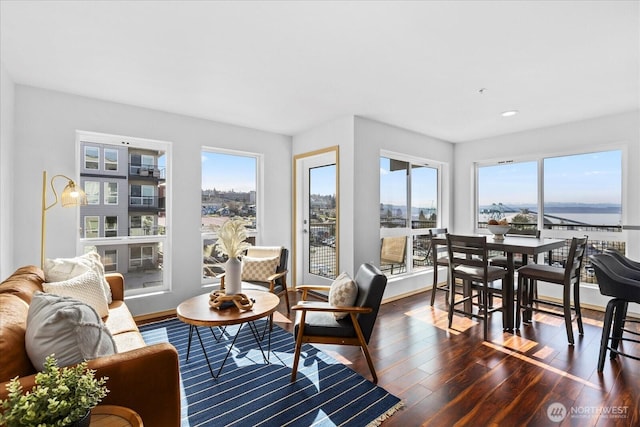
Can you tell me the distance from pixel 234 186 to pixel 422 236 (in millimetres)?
3134

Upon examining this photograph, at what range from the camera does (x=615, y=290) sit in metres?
2.42

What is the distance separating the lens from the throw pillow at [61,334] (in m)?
1.34

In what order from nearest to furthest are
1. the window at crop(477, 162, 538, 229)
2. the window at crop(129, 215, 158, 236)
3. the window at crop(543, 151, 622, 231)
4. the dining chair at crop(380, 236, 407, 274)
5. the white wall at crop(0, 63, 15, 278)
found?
the white wall at crop(0, 63, 15, 278) → the window at crop(129, 215, 158, 236) → the window at crop(543, 151, 622, 231) → the dining chair at crop(380, 236, 407, 274) → the window at crop(477, 162, 538, 229)

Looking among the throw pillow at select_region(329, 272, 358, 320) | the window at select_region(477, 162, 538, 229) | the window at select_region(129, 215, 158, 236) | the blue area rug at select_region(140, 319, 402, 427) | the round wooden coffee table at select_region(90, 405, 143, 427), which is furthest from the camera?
the window at select_region(477, 162, 538, 229)

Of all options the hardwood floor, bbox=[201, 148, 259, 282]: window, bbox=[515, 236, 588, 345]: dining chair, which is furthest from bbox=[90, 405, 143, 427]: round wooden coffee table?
bbox=[515, 236, 588, 345]: dining chair

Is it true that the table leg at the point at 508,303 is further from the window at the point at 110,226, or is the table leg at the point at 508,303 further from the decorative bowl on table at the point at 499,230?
the window at the point at 110,226

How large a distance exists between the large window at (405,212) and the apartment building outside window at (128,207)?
9.75 feet

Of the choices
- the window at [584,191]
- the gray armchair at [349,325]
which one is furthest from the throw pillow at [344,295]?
the window at [584,191]

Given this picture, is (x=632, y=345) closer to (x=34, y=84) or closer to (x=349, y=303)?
(x=349, y=303)

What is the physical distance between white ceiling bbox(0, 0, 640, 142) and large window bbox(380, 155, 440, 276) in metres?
1.18

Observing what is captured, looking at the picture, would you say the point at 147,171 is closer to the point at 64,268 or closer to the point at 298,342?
the point at 64,268

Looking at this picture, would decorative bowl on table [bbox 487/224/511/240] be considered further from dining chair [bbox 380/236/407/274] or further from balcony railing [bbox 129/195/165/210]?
balcony railing [bbox 129/195/165/210]

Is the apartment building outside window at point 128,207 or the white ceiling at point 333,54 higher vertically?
the white ceiling at point 333,54

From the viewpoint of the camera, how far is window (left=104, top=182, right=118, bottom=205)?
3.56m
